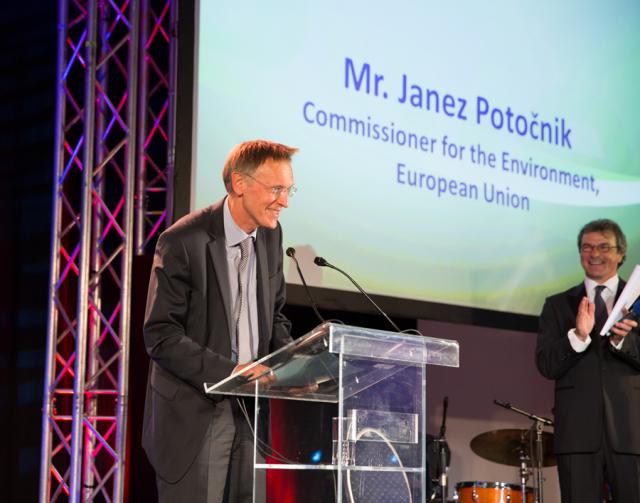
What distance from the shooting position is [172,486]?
8.57 ft

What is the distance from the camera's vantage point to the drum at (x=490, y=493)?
17.6 ft

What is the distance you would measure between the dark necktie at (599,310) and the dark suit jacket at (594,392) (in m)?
0.11

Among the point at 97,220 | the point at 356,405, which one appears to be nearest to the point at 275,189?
the point at 356,405

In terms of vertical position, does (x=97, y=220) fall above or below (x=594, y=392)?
above

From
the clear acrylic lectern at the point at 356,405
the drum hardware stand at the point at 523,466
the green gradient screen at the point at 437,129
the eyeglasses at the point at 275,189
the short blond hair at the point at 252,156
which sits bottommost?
the drum hardware stand at the point at 523,466

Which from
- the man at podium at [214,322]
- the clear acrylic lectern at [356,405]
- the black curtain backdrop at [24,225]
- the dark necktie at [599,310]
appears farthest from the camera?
the black curtain backdrop at [24,225]

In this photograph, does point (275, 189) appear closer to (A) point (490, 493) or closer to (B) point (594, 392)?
(B) point (594, 392)

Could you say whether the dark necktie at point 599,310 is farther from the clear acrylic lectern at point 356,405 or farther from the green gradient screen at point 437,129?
the clear acrylic lectern at point 356,405

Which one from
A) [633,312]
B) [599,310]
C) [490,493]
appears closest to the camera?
[633,312]

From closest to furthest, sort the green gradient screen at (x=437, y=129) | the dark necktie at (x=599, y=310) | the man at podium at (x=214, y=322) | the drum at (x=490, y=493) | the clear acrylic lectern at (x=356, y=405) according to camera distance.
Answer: the clear acrylic lectern at (x=356, y=405) → the man at podium at (x=214, y=322) → the green gradient screen at (x=437, y=129) → the dark necktie at (x=599, y=310) → the drum at (x=490, y=493)

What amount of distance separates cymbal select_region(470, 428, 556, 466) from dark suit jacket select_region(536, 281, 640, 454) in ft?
3.25

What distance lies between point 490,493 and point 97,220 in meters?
2.71

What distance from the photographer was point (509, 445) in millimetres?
5660

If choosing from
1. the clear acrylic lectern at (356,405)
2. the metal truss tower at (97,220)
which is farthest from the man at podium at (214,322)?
the metal truss tower at (97,220)
